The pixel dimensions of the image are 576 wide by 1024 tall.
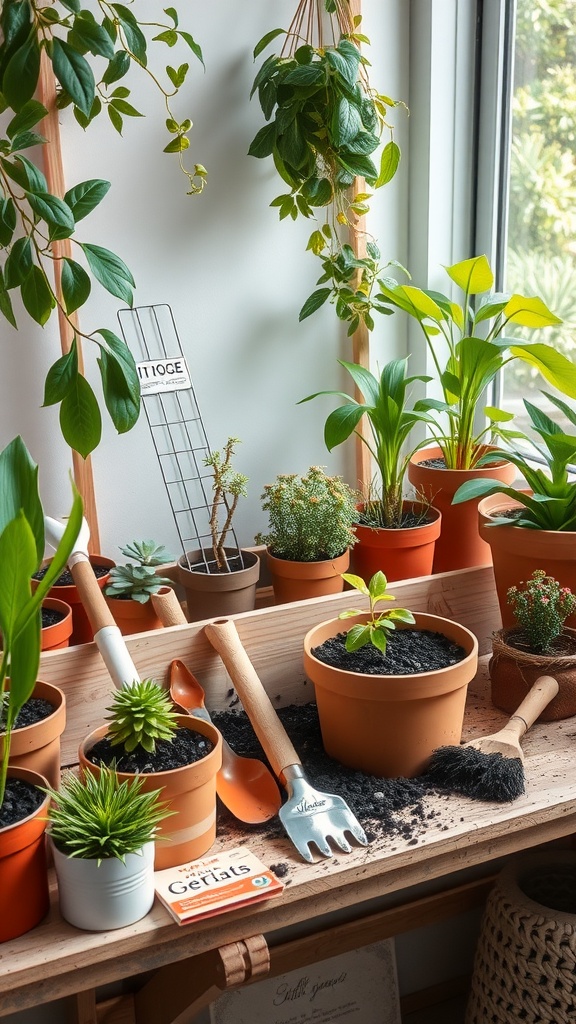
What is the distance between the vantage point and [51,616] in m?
1.35

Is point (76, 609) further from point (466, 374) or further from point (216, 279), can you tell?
point (466, 374)

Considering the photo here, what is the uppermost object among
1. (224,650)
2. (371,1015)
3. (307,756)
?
(224,650)

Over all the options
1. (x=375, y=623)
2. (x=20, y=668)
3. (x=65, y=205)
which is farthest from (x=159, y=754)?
(x=65, y=205)

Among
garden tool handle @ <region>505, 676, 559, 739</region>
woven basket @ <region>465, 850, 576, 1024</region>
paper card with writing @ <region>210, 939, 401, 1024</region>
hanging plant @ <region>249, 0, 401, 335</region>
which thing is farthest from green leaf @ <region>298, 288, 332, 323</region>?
paper card with writing @ <region>210, 939, 401, 1024</region>

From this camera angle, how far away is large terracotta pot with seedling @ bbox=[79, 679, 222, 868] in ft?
3.29

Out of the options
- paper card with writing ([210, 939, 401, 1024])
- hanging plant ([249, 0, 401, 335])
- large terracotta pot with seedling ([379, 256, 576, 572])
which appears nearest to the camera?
hanging plant ([249, 0, 401, 335])

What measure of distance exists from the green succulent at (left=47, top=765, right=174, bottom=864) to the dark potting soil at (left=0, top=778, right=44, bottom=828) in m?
0.02

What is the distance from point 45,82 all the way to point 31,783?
1004 mm

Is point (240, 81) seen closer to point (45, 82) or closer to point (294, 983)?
point (45, 82)

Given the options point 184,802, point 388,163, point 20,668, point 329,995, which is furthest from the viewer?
point 329,995

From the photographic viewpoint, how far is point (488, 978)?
1592mm

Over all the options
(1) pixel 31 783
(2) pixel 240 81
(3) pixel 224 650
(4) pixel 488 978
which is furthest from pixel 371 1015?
(2) pixel 240 81

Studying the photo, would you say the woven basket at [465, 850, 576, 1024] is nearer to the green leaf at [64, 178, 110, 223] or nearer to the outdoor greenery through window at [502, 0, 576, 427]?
the outdoor greenery through window at [502, 0, 576, 427]

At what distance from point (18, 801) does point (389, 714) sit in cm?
46
